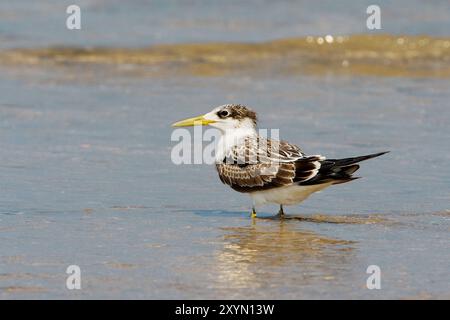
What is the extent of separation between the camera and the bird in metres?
7.56

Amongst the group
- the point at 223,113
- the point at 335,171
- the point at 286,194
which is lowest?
the point at 286,194

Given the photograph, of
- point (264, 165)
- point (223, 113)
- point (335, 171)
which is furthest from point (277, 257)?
point (223, 113)

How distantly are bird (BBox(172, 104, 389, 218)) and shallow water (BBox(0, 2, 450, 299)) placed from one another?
0.72 feet

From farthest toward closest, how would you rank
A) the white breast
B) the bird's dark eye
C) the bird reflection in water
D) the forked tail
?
the bird's dark eye → the white breast → the forked tail → the bird reflection in water

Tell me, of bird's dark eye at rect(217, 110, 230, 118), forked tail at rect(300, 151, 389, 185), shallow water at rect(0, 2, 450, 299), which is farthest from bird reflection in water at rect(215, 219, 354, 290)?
bird's dark eye at rect(217, 110, 230, 118)

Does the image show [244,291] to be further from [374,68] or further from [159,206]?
[374,68]

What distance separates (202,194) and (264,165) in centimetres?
87

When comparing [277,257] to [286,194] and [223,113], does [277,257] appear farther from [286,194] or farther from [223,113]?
[223,113]

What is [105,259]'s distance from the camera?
21.0 ft

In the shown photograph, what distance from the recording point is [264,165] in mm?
7879

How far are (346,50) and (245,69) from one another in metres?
1.90

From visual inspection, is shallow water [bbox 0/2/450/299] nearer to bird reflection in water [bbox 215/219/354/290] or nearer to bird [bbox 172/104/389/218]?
bird reflection in water [bbox 215/219/354/290]

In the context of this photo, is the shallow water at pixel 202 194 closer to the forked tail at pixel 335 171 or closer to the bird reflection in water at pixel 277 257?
the bird reflection in water at pixel 277 257

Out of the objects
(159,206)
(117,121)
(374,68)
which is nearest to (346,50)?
(374,68)
